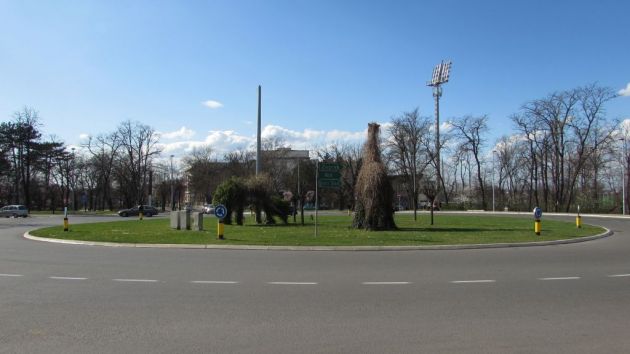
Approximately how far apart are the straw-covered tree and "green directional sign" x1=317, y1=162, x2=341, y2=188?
13.2 feet

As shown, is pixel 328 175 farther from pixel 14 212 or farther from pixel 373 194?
pixel 14 212

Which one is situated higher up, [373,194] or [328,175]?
[328,175]

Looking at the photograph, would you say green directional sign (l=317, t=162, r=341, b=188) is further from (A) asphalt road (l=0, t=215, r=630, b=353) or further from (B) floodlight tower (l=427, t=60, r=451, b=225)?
(B) floodlight tower (l=427, t=60, r=451, b=225)

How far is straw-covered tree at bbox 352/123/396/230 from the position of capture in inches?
1070

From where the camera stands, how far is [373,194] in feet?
89.1

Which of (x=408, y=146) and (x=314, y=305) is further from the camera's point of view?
(x=408, y=146)

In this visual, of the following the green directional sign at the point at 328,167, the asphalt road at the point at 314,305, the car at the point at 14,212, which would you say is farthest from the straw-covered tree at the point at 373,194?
the car at the point at 14,212

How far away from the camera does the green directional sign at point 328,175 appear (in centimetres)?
2342

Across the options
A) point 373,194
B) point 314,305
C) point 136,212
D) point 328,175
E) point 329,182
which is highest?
point 328,175

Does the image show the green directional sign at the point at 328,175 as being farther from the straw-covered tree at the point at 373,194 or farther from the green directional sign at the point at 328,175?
the straw-covered tree at the point at 373,194

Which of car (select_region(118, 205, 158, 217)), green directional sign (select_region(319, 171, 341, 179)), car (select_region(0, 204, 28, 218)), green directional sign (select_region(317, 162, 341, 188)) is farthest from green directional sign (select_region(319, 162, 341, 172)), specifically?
car (select_region(0, 204, 28, 218))

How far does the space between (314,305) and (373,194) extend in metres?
19.2

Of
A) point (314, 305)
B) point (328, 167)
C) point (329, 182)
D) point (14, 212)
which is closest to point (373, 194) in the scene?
point (329, 182)

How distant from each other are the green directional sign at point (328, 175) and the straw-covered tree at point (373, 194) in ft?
13.2
